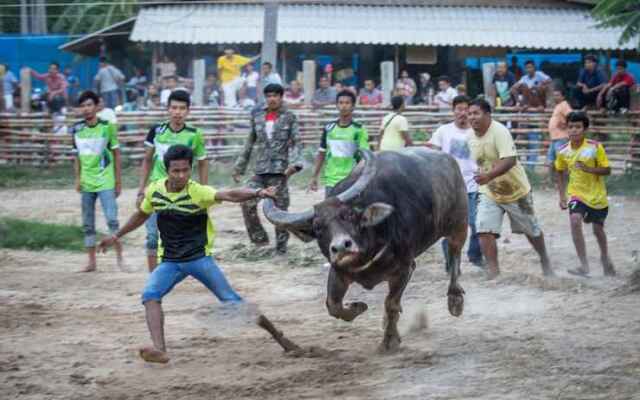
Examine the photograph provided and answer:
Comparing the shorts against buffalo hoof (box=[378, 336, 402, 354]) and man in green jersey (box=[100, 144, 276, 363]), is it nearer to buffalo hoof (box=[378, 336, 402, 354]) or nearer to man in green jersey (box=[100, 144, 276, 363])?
buffalo hoof (box=[378, 336, 402, 354])

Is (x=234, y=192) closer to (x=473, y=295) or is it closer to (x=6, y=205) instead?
(x=473, y=295)

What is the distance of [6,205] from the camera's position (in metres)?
15.5

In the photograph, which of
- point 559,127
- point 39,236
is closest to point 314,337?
point 39,236

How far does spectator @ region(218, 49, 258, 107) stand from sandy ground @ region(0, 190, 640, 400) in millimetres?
9410

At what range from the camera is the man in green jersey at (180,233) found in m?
6.43

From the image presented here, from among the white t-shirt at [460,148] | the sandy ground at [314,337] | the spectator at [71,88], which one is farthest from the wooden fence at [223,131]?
the white t-shirt at [460,148]

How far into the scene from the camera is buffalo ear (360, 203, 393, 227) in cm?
642

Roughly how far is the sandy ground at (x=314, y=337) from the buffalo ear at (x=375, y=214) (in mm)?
900

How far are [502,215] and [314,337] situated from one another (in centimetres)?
276

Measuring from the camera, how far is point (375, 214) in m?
6.46

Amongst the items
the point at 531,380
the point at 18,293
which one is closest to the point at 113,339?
the point at 18,293

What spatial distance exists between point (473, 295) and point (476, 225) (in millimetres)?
817

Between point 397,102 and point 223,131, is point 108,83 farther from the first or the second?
point 397,102

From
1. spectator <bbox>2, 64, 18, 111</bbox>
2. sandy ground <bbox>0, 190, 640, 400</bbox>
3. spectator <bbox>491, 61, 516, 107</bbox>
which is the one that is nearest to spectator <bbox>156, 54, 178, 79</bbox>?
spectator <bbox>2, 64, 18, 111</bbox>
